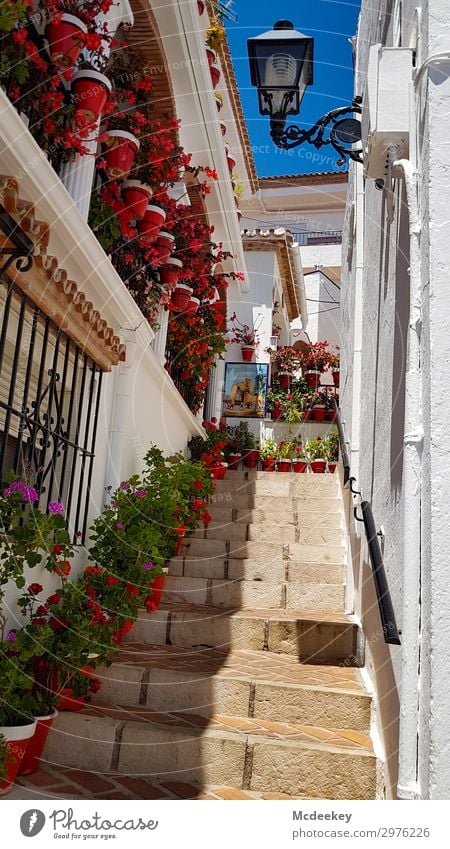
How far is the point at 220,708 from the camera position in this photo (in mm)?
3941

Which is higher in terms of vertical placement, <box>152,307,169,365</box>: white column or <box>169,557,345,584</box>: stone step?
<box>152,307,169,365</box>: white column

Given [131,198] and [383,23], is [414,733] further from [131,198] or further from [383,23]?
[131,198]

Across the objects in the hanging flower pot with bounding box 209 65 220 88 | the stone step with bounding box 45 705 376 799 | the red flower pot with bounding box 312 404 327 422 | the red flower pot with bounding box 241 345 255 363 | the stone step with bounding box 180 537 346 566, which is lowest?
the stone step with bounding box 45 705 376 799

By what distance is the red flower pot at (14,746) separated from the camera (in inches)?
111

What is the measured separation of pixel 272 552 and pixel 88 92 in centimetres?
390

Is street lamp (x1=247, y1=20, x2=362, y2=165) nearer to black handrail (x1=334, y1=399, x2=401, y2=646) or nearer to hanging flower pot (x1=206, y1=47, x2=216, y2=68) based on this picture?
black handrail (x1=334, y1=399, x2=401, y2=646)

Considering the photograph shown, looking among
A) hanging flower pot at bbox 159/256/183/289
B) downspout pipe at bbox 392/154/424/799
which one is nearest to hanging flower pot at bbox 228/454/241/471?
hanging flower pot at bbox 159/256/183/289

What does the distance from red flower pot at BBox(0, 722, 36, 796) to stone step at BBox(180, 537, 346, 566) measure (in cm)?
333

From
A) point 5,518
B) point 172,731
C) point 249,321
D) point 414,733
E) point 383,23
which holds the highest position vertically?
point 249,321

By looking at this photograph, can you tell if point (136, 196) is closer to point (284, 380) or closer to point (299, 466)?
point (299, 466)

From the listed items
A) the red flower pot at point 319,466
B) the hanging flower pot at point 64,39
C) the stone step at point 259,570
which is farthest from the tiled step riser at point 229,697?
the red flower pot at point 319,466

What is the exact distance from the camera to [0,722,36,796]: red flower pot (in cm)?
281

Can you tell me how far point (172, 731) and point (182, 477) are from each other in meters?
2.62
